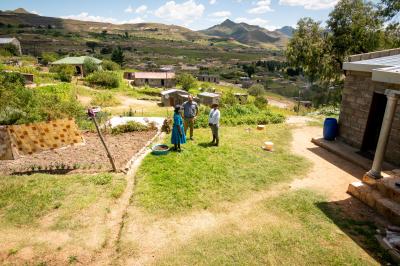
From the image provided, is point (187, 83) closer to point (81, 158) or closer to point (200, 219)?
point (81, 158)

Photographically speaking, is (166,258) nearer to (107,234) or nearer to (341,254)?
(107,234)

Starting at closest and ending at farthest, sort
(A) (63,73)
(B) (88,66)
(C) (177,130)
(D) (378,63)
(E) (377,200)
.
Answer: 1. (E) (377,200)
2. (D) (378,63)
3. (C) (177,130)
4. (A) (63,73)
5. (B) (88,66)

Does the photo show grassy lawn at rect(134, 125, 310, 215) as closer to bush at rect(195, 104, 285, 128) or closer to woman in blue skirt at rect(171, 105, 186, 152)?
woman in blue skirt at rect(171, 105, 186, 152)

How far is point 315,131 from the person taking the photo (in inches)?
545

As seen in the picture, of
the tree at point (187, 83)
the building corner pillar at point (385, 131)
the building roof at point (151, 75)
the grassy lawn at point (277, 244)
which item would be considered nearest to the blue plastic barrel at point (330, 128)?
the building corner pillar at point (385, 131)

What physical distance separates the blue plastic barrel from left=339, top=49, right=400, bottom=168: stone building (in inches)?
8.1

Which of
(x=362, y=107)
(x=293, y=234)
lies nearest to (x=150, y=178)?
(x=293, y=234)

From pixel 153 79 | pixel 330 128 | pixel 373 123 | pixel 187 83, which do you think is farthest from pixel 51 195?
pixel 153 79

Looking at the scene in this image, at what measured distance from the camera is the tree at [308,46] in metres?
21.2

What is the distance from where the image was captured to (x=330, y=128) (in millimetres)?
11211

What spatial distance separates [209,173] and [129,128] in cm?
607

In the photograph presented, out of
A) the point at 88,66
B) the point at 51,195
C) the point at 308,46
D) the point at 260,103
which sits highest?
the point at 308,46

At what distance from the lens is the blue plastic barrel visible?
11109 mm

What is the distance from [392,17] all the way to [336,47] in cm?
421
